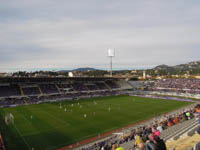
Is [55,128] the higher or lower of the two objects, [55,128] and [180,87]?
the lower

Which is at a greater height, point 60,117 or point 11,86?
point 11,86

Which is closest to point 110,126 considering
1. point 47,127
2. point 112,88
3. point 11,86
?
point 47,127

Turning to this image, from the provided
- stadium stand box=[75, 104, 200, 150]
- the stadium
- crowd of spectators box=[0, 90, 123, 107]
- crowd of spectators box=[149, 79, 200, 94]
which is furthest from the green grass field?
crowd of spectators box=[149, 79, 200, 94]

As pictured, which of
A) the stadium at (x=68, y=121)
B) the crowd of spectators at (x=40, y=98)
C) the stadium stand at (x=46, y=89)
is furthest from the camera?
the stadium stand at (x=46, y=89)

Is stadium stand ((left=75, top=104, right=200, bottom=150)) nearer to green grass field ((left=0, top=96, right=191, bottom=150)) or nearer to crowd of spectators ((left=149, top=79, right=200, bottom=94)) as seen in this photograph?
green grass field ((left=0, top=96, right=191, bottom=150))

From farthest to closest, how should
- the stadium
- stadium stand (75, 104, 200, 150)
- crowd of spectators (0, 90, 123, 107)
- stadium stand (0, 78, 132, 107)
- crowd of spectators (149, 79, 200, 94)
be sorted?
crowd of spectators (149, 79, 200, 94) < stadium stand (0, 78, 132, 107) < crowd of spectators (0, 90, 123, 107) < the stadium < stadium stand (75, 104, 200, 150)

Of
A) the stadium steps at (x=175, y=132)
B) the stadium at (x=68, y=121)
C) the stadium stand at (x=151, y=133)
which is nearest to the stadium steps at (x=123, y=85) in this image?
the stadium at (x=68, y=121)

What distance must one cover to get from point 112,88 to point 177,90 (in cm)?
2745

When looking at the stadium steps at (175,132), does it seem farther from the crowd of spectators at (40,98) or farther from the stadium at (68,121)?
the crowd of spectators at (40,98)

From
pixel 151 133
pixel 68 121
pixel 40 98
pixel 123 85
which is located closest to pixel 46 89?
pixel 40 98

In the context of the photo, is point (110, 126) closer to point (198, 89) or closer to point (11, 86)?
point (11, 86)

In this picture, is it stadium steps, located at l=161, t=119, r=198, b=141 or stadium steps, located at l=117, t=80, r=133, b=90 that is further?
stadium steps, located at l=117, t=80, r=133, b=90

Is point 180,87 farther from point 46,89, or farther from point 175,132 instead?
point 175,132

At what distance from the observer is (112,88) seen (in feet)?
244
